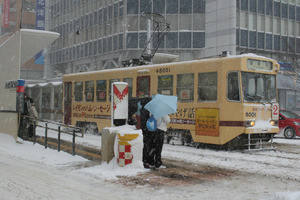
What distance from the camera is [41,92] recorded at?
2986 cm

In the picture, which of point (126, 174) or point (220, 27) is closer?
point (126, 174)

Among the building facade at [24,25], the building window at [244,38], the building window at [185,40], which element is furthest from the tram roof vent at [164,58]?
the building facade at [24,25]

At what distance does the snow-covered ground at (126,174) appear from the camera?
6361 millimetres

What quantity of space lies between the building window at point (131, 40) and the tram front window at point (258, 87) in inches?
916

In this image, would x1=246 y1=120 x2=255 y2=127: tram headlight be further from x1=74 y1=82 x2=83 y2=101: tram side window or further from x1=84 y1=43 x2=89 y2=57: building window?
x1=84 y1=43 x2=89 y2=57: building window

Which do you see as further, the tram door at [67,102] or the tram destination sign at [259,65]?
the tram door at [67,102]

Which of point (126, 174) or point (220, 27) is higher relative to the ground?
point (220, 27)

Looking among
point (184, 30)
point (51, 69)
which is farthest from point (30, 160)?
point (51, 69)

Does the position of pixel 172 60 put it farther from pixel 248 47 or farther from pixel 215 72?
pixel 248 47

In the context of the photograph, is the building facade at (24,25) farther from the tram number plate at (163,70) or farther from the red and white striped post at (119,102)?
the red and white striped post at (119,102)

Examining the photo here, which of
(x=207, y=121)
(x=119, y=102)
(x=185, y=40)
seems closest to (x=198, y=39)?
(x=185, y=40)

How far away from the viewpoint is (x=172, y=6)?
1379 inches

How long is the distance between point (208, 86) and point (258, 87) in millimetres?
1727

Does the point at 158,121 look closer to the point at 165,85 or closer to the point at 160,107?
the point at 160,107
